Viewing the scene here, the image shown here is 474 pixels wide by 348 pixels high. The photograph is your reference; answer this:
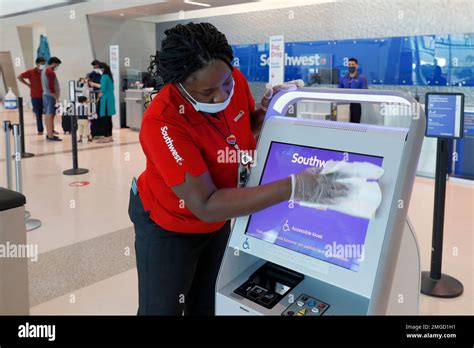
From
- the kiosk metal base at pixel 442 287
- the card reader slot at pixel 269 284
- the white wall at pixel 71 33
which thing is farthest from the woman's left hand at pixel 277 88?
the white wall at pixel 71 33

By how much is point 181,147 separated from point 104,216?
3.20 meters

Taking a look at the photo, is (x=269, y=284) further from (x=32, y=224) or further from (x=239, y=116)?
(x=32, y=224)

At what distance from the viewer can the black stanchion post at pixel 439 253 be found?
278 centimetres

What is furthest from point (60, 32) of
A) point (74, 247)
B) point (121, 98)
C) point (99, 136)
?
point (74, 247)

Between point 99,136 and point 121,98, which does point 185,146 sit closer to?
point 99,136

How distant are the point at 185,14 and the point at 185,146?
10.9 meters

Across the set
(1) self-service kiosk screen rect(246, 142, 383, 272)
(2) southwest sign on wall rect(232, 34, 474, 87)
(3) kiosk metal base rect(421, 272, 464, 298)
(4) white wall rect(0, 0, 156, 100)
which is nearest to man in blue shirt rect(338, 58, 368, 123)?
(2) southwest sign on wall rect(232, 34, 474, 87)

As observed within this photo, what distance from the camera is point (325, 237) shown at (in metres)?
1.19

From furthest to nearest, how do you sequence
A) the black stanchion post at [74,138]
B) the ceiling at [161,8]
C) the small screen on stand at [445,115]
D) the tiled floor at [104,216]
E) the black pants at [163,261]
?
the ceiling at [161,8], the black stanchion post at [74,138], the small screen on stand at [445,115], the tiled floor at [104,216], the black pants at [163,261]

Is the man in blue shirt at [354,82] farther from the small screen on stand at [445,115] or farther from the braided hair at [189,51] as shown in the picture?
the braided hair at [189,51]

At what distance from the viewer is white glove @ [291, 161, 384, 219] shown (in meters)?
1.08

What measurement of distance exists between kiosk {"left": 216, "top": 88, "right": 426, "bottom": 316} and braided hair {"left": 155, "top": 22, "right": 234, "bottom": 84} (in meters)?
0.25

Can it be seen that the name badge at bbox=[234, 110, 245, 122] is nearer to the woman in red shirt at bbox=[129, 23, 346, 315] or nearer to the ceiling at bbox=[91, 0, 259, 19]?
the woman in red shirt at bbox=[129, 23, 346, 315]
